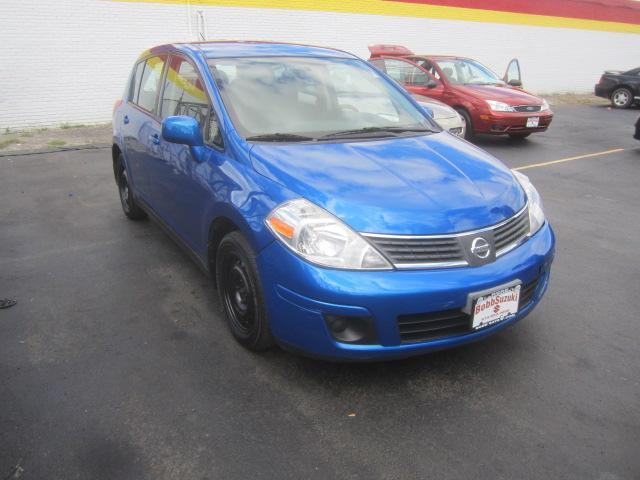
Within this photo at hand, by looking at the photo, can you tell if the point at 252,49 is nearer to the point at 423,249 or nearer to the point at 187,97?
the point at 187,97

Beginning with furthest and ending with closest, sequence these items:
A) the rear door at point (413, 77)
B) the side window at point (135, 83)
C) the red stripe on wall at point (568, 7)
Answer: the red stripe on wall at point (568, 7)
the rear door at point (413, 77)
the side window at point (135, 83)

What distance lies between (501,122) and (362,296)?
758 cm

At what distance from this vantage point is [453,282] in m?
2.39

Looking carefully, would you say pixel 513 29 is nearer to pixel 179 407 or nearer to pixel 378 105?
pixel 378 105

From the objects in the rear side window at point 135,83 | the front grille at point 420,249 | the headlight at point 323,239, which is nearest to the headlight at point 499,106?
the rear side window at point 135,83

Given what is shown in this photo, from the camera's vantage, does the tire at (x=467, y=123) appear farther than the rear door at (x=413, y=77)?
No

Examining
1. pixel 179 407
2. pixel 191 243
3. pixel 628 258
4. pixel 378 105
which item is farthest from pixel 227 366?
pixel 628 258

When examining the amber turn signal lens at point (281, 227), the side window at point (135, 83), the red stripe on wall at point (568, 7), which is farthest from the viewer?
the red stripe on wall at point (568, 7)

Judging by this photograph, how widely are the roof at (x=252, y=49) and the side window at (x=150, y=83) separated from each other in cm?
32

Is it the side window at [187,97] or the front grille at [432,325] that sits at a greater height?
the side window at [187,97]

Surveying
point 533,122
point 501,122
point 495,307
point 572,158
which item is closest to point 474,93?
point 501,122

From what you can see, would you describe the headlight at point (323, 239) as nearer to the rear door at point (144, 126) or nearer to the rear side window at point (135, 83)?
the rear door at point (144, 126)

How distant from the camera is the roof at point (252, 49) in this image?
3.66m

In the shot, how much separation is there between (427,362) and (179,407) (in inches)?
52.3
